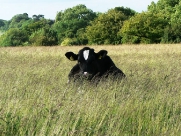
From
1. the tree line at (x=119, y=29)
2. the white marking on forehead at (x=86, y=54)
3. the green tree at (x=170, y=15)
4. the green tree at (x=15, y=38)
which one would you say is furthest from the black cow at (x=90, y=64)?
the green tree at (x=15, y=38)

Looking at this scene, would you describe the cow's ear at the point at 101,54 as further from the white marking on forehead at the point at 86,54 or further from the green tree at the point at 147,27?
the green tree at the point at 147,27

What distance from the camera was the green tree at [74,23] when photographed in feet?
256

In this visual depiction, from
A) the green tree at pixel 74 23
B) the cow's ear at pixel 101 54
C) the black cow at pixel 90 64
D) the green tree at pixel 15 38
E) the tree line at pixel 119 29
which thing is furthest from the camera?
the green tree at pixel 74 23

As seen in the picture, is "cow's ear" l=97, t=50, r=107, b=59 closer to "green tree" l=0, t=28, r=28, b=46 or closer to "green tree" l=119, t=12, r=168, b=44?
"green tree" l=119, t=12, r=168, b=44

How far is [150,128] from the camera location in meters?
4.50

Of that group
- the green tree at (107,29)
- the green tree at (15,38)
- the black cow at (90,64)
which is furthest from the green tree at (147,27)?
the black cow at (90,64)

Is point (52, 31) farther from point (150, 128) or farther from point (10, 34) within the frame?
point (150, 128)

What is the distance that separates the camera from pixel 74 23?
82000mm

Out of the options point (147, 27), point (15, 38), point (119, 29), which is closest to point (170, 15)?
point (119, 29)

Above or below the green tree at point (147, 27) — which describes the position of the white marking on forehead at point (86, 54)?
below

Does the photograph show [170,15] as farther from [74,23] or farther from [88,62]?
[88,62]

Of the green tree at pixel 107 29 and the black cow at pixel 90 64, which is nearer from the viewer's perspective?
the black cow at pixel 90 64

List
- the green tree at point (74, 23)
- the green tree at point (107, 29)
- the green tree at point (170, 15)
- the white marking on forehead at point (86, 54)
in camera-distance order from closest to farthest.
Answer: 1. the white marking on forehead at point (86, 54)
2. the green tree at point (170, 15)
3. the green tree at point (107, 29)
4. the green tree at point (74, 23)

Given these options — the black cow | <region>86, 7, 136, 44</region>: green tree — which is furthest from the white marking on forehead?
<region>86, 7, 136, 44</region>: green tree
